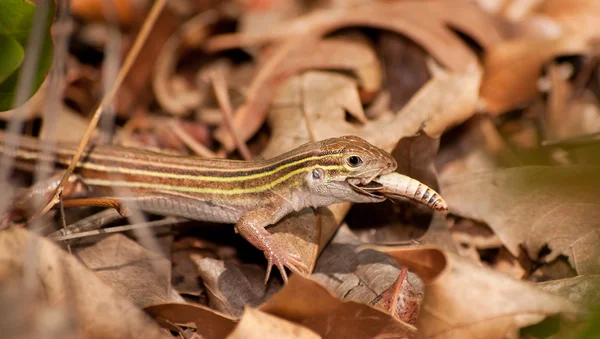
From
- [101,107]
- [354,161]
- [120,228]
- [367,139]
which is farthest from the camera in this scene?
[367,139]

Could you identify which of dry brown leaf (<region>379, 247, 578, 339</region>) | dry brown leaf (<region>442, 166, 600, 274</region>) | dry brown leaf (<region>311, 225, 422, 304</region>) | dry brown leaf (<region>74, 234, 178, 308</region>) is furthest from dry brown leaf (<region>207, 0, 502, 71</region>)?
dry brown leaf (<region>379, 247, 578, 339</region>)

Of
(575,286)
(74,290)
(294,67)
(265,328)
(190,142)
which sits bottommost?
(74,290)

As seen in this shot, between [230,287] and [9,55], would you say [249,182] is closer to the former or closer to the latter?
[230,287]

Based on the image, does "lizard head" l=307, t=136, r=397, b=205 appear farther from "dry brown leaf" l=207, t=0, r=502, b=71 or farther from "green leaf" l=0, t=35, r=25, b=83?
"dry brown leaf" l=207, t=0, r=502, b=71

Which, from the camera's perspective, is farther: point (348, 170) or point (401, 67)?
point (401, 67)

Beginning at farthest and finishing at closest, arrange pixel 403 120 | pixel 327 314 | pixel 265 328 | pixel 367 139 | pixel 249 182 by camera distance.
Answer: pixel 403 120 → pixel 367 139 → pixel 249 182 → pixel 327 314 → pixel 265 328

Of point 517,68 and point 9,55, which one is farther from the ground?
point 517,68

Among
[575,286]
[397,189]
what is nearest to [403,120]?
[397,189]

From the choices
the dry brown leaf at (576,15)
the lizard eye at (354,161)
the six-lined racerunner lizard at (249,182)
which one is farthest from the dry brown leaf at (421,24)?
the lizard eye at (354,161)
